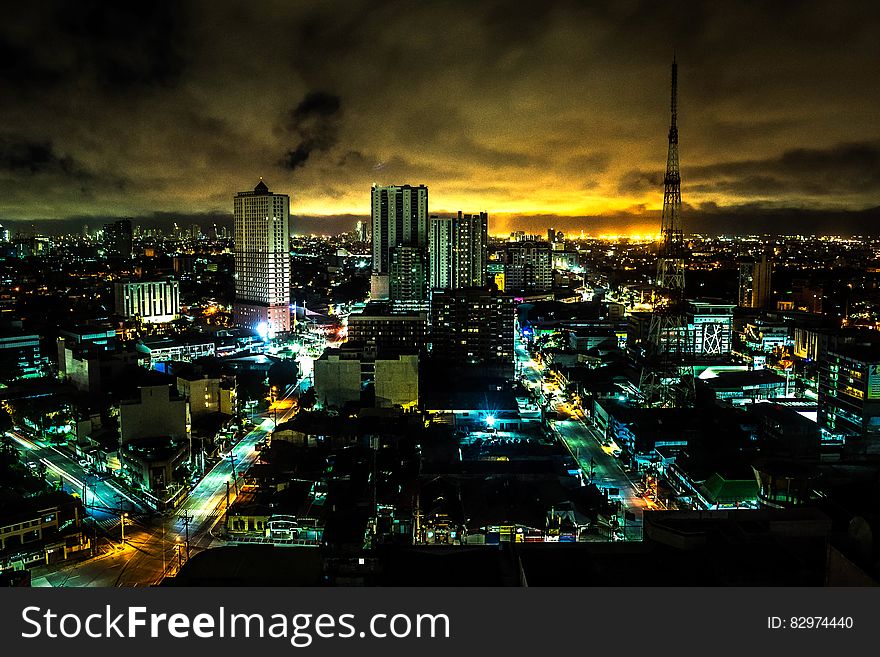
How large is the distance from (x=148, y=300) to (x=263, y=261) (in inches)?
175

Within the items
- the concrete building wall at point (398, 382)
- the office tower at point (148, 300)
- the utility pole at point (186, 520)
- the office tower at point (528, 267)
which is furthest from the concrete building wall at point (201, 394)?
the office tower at point (528, 267)

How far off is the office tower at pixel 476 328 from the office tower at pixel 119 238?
952 inches

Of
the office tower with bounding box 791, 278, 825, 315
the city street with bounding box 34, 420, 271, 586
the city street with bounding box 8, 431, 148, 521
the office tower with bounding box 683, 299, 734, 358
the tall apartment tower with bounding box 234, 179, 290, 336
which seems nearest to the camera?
the city street with bounding box 34, 420, 271, 586

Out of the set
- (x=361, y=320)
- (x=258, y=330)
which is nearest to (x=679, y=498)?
(x=361, y=320)

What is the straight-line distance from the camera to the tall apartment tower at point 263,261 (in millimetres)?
16188

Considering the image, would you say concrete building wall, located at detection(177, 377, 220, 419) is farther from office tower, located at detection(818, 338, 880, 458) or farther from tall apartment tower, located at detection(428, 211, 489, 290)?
tall apartment tower, located at detection(428, 211, 489, 290)

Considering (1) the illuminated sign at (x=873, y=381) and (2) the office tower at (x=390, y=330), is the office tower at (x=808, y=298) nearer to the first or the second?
(1) the illuminated sign at (x=873, y=381)

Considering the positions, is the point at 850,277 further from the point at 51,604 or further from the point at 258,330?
the point at 51,604

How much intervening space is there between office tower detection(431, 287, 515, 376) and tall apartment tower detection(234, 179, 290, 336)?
16.7 feet

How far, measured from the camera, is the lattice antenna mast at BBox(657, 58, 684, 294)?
10320 mm

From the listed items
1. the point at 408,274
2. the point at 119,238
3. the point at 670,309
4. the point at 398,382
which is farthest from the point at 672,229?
the point at 119,238

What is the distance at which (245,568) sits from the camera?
13.2 feet

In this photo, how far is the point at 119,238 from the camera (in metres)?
33.4

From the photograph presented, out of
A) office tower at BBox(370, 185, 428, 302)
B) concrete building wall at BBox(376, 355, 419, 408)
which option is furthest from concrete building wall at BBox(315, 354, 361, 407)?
office tower at BBox(370, 185, 428, 302)
